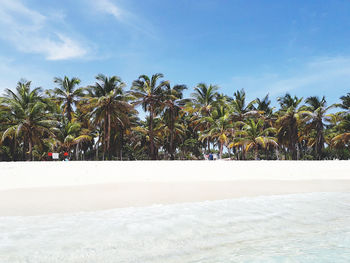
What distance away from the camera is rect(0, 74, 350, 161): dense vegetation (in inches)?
992

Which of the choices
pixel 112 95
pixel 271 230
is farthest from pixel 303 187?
pixel 112 95

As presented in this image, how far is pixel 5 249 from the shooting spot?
2824mm

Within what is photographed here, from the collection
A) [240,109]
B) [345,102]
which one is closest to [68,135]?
[240,109]

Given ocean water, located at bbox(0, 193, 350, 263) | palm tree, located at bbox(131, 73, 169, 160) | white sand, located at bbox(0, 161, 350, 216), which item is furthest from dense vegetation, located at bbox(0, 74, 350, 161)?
ocean water, located at bbox(0, 193, 350, 263)

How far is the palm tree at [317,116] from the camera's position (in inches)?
1212

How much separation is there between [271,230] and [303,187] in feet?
16.8

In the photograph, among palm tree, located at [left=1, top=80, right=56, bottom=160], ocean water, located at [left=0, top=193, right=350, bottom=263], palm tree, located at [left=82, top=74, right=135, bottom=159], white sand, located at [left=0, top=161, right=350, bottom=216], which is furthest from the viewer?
palm tree, located at [left=82, top=74, right=135, bottom=159]

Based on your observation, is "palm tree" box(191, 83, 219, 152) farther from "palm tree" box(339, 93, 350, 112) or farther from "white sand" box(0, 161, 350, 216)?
"white sand" box(0, 161, 350, 216)

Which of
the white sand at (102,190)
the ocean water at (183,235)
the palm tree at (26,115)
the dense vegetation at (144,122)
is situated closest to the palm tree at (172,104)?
the dense vegetation at (144,122)

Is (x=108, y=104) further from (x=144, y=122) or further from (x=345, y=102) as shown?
(x=345, y=102)

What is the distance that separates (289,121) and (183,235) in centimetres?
3220

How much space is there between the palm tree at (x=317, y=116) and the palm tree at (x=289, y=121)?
44.2 inches

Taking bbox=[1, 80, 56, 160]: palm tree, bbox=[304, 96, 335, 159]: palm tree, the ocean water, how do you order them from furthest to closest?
bbox=[304, 96, 335, 159]: palm tree, bbox=[1, 80, 56, 160]: palm tree, the ocean water

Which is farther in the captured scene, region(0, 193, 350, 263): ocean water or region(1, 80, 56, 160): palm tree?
region(1, 80, 56, 160): palm tree
